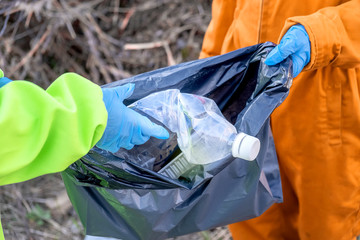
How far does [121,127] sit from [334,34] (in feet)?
1.75

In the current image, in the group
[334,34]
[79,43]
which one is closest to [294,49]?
[334,34]

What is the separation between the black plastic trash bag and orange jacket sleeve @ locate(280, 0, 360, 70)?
9 cm

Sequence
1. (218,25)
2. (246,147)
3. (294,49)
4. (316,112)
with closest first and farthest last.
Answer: (246,147), (294,49), (316,112), (218,25)

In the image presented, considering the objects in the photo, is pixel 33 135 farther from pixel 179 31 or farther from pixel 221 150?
pixel 179 31

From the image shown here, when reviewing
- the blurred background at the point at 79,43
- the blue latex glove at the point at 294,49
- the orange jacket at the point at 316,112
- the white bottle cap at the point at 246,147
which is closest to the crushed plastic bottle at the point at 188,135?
the white bottle cap at the point at 246,147

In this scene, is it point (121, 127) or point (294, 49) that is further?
point (294, 49)

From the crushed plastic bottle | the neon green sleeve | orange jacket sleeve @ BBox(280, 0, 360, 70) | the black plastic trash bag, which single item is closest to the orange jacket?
orange jacket sleeve @ BBox(280, 0, 360, 70)

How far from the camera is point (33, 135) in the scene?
0.66 m

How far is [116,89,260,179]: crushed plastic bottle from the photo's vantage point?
2.65 ft

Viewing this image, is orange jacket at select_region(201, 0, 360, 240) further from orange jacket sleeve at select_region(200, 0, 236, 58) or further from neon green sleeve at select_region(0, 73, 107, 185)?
neon green sleeve at select_region(0, 73, 107, 185)

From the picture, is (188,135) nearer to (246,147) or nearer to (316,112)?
(246,147)

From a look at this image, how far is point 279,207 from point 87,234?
0.62 m

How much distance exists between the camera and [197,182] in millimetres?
829

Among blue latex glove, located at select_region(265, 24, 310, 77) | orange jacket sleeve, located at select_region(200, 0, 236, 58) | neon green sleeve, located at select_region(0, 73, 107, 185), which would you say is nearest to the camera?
neon green sleeve, located at select_region(0, 73, 107, 185)
